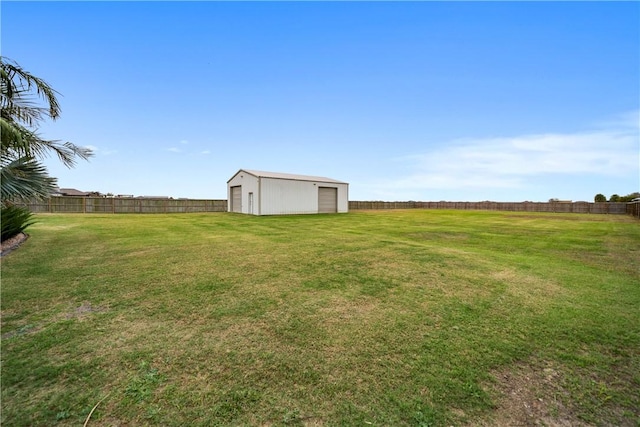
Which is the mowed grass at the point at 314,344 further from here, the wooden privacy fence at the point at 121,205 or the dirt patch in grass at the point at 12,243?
the wooden privacy fence at the point at 121,205

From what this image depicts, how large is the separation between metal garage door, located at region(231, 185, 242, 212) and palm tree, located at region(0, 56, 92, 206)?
15.4 meters

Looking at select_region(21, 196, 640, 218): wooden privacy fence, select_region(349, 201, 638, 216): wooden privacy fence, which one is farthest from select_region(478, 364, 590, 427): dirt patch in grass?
select_region(349, 201, 638, 216): wooden privacy fence

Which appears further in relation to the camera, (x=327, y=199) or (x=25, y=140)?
(x=327, y=199)

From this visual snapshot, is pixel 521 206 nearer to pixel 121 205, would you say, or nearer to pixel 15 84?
pixel 15 84

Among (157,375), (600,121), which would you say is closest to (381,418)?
(157,375)

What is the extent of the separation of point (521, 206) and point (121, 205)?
169ft

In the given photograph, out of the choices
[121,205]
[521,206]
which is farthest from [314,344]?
[521,206]

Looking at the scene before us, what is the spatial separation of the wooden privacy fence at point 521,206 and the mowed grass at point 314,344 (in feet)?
116

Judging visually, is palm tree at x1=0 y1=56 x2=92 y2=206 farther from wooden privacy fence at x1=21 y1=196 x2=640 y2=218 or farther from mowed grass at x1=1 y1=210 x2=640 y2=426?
wooden privacy fence at x1=21 y1=196 x2=640 y2=218

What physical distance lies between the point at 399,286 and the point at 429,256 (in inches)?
100

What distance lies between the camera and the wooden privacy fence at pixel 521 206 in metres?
32.9

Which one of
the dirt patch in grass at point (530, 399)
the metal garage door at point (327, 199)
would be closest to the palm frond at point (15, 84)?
the dirt patch in grass at point (530, 399)

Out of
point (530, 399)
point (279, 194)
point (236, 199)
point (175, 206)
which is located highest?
point (279, 194)

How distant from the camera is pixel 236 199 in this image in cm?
2441
